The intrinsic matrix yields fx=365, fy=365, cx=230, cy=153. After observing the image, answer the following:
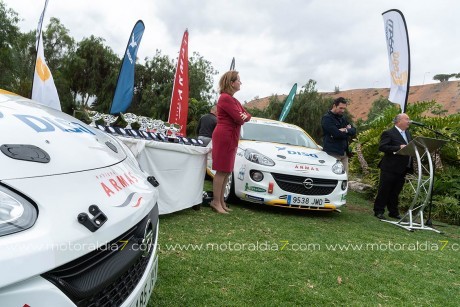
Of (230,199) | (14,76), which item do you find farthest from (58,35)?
(230,199)

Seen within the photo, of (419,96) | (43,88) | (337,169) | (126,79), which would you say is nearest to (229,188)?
(337,169)

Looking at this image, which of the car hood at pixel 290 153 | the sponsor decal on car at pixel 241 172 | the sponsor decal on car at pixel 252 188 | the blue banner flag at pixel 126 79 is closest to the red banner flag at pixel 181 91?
the blue banner flag at pixel 126 79

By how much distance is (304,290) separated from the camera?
2615 millimetres

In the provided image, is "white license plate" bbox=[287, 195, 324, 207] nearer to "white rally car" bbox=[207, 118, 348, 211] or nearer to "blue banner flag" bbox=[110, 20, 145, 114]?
"white rally car" bbox=[207, 118, 348, 211]

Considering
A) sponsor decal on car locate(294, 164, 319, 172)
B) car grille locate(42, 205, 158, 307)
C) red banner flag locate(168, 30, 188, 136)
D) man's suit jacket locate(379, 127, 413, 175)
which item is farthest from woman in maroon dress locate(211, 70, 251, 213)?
red banner flag locate(168, 30, 188, 136)

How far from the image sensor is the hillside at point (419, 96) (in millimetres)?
58181

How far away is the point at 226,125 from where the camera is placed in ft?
15.3

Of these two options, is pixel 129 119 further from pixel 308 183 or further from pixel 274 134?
pixel 274 134

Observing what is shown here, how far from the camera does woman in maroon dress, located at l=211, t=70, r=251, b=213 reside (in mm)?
4574

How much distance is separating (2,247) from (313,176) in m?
4.36

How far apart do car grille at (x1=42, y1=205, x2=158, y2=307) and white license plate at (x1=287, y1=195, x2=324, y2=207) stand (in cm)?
358

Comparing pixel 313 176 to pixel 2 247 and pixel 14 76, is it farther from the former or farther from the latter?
pixel 14 76

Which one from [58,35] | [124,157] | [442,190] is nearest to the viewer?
[124,157]

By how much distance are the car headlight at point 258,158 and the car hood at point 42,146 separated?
10.3ft
